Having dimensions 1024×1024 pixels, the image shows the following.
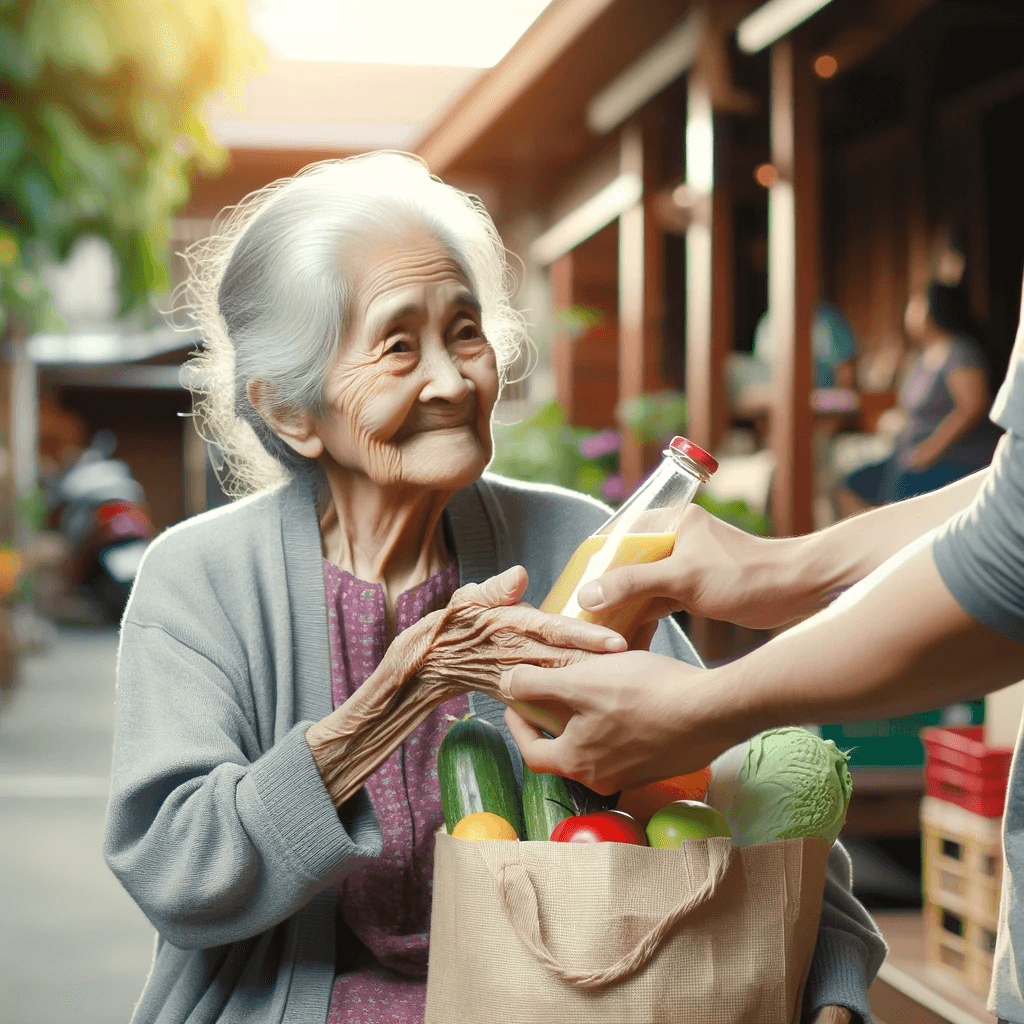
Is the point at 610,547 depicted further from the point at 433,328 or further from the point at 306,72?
the point at 306,72

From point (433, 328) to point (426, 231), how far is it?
0.13 m

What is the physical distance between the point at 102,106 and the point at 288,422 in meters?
2.02

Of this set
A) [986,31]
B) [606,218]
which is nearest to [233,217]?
[986,31]

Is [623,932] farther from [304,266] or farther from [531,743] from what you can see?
[304,266]

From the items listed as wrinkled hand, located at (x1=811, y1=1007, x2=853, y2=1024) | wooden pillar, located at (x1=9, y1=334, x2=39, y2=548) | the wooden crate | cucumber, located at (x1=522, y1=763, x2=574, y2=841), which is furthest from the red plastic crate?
wooden pillar, located at (x1=9, y1=334, x2=39, y2=548)

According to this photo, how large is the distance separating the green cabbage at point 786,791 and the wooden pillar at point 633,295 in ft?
14.6

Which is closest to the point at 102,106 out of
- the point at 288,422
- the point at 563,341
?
the point at 288,422

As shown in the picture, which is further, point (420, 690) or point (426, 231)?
point (426, 231)

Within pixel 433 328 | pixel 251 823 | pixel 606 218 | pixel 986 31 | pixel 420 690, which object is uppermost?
pixel 986 31

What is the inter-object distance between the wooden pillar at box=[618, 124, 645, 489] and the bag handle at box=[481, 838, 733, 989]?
15.3 ft

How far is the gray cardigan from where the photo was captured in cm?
128

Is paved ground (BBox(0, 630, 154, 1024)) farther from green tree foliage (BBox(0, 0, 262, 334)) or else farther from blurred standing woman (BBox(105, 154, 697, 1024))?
blurred standing woman (BBox(105, 154, 697, 1024))

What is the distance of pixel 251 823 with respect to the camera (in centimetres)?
126

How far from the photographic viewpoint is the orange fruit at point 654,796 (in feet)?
4.18
